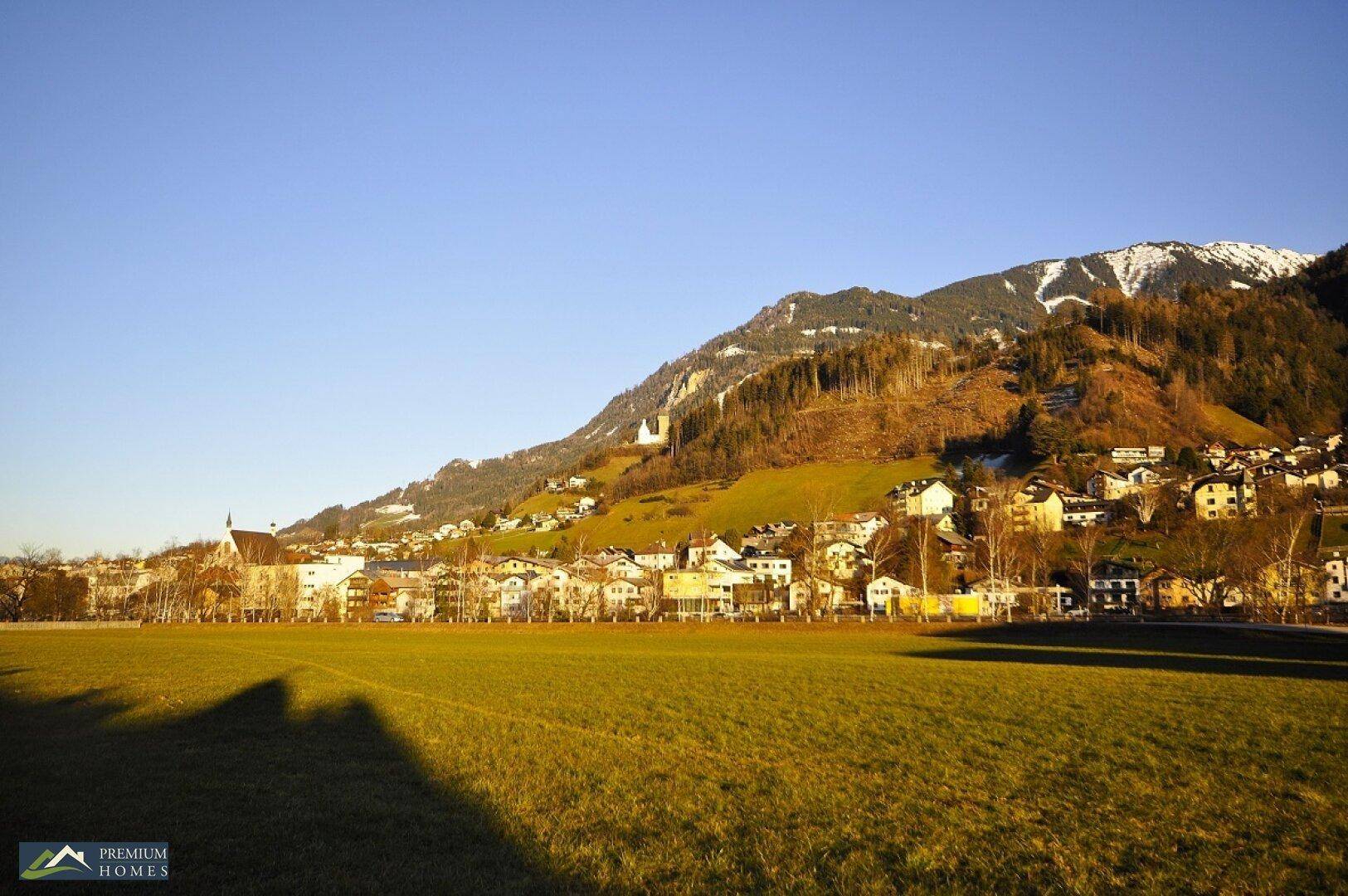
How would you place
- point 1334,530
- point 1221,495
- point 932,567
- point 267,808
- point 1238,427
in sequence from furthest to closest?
point 1238,427
point 1221,495
point 932,567
point 1334,530
point 267,808

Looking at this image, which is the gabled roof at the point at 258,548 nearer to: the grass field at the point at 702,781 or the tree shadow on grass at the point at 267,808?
the grass field at the point at 702,781

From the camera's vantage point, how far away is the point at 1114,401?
182m

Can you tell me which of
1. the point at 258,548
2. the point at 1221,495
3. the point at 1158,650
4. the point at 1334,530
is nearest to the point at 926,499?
the point at 1221,495

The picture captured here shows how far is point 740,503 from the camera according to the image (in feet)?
583

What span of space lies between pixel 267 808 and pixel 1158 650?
161 ft

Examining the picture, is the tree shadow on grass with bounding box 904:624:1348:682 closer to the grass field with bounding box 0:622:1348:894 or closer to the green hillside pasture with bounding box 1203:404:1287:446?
the grass field with bounding box 0:622:1348:894

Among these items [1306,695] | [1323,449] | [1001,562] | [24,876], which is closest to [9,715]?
[24,876]

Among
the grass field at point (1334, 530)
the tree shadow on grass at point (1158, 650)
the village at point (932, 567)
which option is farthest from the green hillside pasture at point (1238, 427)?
the tree shadow on grass at point (1158, 650)

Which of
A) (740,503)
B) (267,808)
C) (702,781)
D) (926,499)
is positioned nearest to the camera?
(267,808)

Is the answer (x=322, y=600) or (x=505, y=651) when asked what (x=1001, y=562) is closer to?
(x=505, y=651)

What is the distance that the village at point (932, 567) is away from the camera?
3696 inches

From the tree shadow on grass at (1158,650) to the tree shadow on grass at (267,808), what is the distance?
30.4 metres

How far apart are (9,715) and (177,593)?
12008cm

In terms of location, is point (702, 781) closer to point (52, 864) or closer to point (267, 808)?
point (267, 808)
